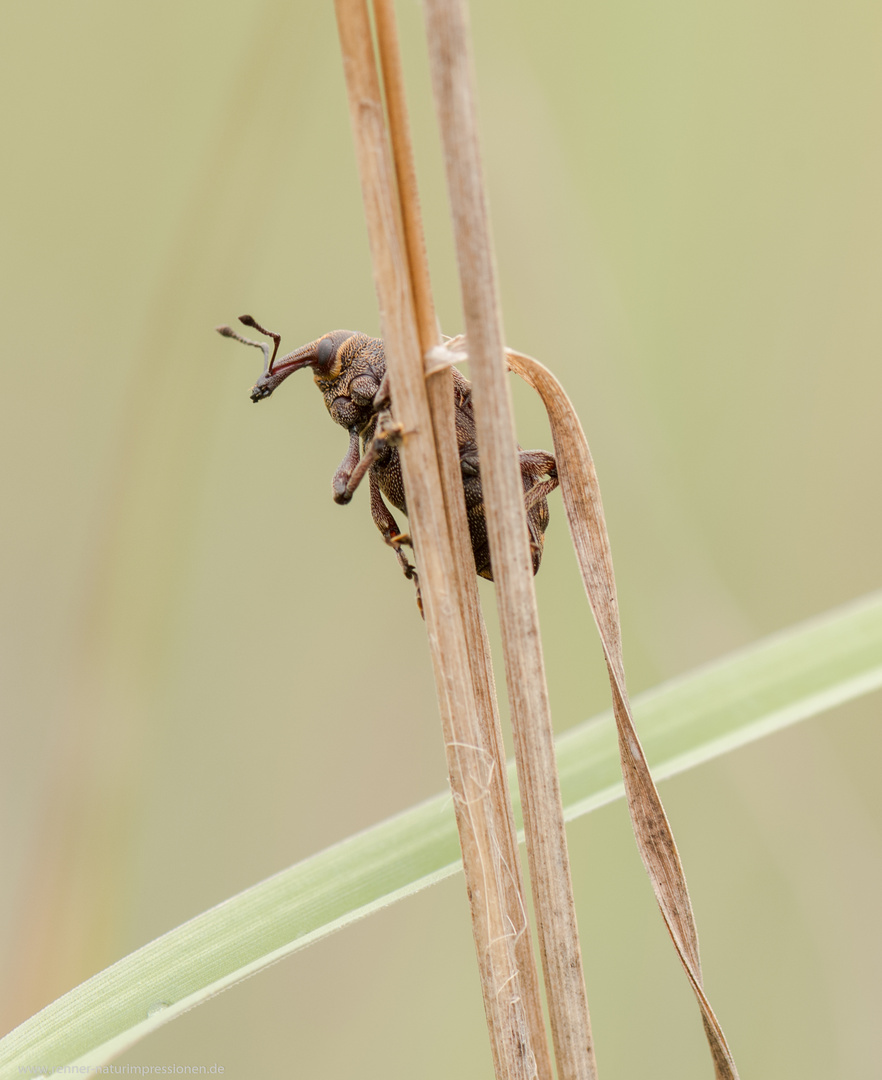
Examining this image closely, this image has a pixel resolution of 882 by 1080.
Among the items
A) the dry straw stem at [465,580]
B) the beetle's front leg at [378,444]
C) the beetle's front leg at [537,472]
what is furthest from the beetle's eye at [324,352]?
the dry straw stem at [465,580]

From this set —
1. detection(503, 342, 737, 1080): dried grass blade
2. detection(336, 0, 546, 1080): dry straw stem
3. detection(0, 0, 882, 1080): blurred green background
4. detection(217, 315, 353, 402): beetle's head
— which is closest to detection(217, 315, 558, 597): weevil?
detection(217, 315, 353, 402): beetle's head

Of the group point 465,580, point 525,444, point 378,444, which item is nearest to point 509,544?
point 465,580

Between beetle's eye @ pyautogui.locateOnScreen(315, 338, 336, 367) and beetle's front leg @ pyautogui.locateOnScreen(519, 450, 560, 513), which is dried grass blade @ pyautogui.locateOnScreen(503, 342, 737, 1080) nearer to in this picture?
beetle's front leg @ pyautogui.locateOnScreen(519, 450, 560, 513)

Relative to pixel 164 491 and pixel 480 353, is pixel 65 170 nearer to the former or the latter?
pixel 164 491

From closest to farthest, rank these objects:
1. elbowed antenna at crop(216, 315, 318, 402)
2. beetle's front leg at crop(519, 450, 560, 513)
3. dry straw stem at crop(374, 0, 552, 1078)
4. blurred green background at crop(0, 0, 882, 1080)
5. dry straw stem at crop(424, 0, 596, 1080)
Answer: dry straw stem at crop(424, 0, 596, 1080) < dry straw stem at crop(374, 0, 552, 1078) < beetle's front leg at crop(519, 450, 560, 513) < elbowed antenna at crop(216, 315, 318, 402) < blurred green background at crop(0, 0, 882, 1080)

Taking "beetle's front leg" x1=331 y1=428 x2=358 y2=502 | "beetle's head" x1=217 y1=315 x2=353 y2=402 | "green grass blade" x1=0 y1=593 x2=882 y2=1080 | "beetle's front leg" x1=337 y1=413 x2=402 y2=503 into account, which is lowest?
"green grass blade" x1=0 y1=593 x2=882 y2=1080

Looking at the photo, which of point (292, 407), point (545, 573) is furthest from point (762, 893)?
point (292, 407)
